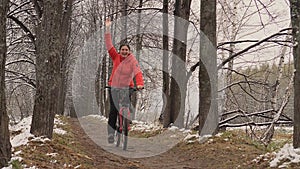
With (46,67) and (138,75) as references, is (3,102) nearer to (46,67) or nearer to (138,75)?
(46,67)

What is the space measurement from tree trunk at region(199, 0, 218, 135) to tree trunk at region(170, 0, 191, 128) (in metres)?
3.12

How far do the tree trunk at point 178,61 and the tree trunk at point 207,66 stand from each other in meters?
3.12

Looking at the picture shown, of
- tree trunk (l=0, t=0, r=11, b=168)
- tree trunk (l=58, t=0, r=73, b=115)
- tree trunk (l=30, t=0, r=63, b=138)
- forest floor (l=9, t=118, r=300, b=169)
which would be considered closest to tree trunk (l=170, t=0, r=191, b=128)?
forest floor (l=9, t=118, r=300, b=169)

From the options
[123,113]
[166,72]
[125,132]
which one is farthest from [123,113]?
[166,72]

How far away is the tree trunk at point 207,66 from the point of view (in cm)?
816

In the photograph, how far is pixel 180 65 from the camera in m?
11.4

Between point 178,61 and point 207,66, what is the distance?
10.9ft

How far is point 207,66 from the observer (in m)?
8.17

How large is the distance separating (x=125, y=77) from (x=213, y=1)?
101 inches

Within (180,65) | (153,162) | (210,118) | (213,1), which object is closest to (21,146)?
(153,162)

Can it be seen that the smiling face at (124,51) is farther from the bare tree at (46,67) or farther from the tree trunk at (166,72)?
the tree trunk at (166,72)

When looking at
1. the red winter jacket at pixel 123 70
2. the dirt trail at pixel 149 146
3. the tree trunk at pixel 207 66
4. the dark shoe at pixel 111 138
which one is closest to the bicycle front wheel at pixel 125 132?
the dirt trail at pixel 149 146

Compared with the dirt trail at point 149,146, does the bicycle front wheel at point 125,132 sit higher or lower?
higher

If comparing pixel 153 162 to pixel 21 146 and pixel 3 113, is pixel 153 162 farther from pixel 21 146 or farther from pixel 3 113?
pixel 3 113
